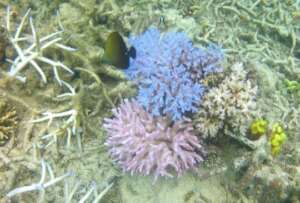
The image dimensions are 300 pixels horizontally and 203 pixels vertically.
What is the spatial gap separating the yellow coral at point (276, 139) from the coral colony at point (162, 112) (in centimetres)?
57

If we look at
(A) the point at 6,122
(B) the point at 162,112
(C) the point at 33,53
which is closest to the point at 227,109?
(B) the point at 162,112

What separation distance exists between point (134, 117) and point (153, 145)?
28 cm

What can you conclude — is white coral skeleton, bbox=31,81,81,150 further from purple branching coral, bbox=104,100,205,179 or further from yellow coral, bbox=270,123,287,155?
yellow coral, bbox=270,123,287,155

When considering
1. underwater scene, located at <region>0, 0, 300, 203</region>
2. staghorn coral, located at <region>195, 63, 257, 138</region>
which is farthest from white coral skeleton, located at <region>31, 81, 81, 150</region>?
staghorn coral, located at <region>195, 63, 257, 138</region>

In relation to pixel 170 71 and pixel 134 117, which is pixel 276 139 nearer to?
pixel 170 71

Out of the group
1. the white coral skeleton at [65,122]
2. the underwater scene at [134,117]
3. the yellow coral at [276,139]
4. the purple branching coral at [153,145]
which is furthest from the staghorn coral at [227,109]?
the white coral skeleton at [65,122]

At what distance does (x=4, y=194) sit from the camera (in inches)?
115

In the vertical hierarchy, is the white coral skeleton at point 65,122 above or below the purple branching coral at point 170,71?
below

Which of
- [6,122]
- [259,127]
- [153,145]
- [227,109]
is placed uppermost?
[227,109]

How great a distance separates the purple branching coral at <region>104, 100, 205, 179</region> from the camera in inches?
114

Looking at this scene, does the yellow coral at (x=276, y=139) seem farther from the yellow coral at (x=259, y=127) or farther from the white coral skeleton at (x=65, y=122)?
the white coral skeleton at (x=65, y=122)

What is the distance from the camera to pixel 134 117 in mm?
3008

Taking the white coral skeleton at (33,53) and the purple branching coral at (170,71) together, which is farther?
the white coral skeleton at (33,53)

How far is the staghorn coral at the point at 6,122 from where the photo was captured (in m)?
3.14
